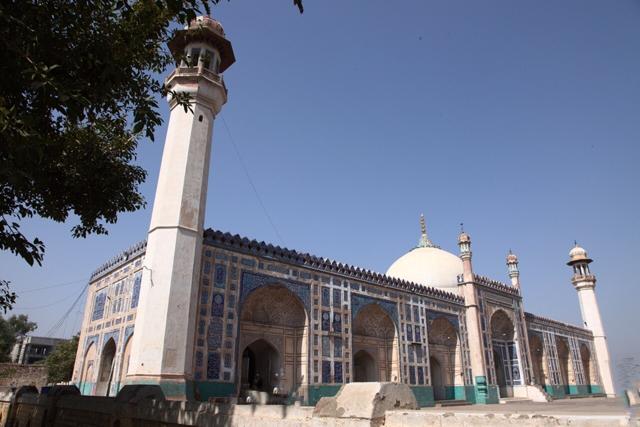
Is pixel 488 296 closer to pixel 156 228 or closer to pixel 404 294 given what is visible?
pixel 404 294

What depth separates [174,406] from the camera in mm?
7539

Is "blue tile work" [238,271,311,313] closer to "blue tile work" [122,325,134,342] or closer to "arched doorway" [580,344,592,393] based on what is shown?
"blue tile work" [122,325,134,342]

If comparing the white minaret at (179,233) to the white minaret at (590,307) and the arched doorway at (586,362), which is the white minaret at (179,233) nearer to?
the white minaret at (590,307)

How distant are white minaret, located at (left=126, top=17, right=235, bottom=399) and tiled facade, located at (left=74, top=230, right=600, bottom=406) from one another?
0.96m

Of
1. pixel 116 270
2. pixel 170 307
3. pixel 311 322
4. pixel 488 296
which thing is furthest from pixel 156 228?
pixel 488 296

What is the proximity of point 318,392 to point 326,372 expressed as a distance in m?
0.85

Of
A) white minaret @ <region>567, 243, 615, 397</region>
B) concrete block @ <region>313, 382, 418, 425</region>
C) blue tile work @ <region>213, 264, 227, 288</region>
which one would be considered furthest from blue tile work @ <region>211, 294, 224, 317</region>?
white minaret @ <region>567, 243, 615, 397</region>

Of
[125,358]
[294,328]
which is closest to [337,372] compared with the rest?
[294,328]

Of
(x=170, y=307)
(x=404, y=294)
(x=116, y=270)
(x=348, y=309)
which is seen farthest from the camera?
(x=404, y=294)

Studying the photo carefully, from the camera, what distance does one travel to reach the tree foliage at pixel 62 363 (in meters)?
27.8

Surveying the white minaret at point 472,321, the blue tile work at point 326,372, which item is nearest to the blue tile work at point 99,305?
the blue tile work at point 326,372

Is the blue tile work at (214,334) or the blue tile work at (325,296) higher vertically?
the blue tile work at (325,296)

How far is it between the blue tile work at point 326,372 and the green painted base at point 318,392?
8.5 inches

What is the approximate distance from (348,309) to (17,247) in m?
15.1
